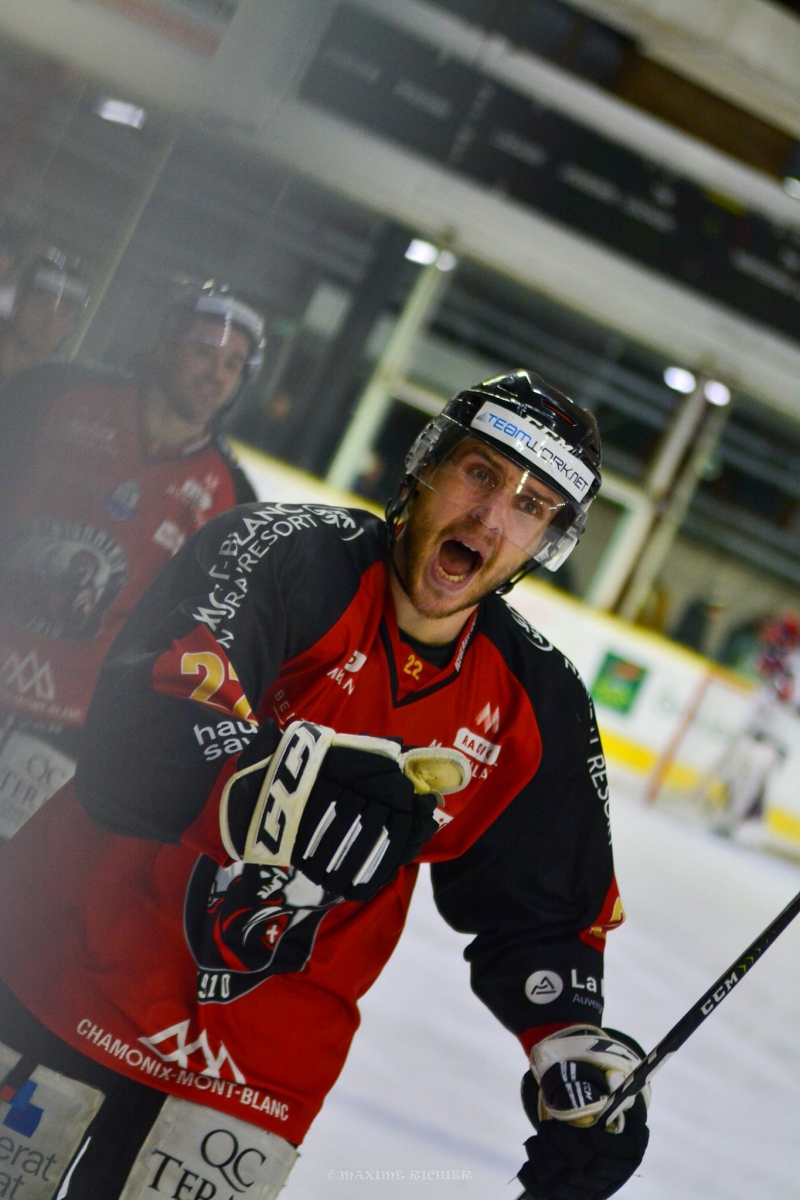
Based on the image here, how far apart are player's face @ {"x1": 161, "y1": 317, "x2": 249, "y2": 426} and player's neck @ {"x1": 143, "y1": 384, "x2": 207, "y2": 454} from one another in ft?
0.04

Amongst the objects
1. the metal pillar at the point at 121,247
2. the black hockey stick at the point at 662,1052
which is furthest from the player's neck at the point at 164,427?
the black hockey stick at the point at 662,1052

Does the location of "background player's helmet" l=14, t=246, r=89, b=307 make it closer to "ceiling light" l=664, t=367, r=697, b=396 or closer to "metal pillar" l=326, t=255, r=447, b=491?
"metal pillar" l=326, t=255, r=447, b=491

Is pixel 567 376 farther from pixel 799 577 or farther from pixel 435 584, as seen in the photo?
pixel 435 584

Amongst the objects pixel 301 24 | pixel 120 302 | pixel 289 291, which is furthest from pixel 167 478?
pixel 301 24

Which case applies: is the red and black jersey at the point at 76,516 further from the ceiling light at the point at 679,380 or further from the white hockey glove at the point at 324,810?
the ceiling light at the point at 679,380

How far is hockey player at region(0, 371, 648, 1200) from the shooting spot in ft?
4.04

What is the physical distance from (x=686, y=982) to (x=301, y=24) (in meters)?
2.93

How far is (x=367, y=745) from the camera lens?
1.14 meters

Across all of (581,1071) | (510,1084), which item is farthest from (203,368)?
(510,1084)

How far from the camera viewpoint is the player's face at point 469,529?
1.42 meters

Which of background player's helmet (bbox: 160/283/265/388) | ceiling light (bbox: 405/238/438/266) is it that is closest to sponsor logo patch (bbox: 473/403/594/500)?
background player's helmet (bbox: 160/283/265/388)

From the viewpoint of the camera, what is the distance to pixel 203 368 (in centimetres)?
175

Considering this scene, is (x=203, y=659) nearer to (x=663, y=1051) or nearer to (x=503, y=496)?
(x=503, y=496)

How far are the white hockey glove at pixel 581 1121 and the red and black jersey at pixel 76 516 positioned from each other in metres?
0.80
